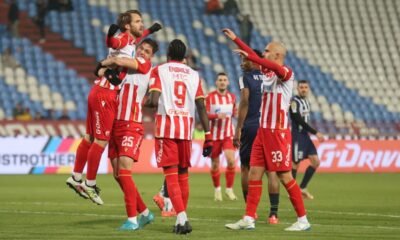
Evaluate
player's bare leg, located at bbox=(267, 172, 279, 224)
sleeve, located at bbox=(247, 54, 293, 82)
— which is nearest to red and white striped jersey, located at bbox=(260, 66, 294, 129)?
sleeve, located at bbox=(247, 54, 293, 82)

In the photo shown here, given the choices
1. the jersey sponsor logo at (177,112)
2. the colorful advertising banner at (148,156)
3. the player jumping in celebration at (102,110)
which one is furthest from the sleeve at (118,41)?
the colorful advertising banner at (148,156)

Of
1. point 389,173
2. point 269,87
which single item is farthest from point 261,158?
point 389,173

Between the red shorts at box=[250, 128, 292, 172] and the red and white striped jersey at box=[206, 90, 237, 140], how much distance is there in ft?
20.8

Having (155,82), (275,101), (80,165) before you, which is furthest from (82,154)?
(275,101)

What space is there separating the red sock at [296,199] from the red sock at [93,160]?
2.42 m

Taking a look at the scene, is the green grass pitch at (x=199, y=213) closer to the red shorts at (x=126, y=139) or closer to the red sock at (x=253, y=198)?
the red sock at (x=253, y=198)

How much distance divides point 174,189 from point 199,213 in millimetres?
3207

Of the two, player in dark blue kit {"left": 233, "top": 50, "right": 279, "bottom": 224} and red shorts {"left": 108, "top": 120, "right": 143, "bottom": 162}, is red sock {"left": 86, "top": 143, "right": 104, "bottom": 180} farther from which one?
player in dark blue kit {"left": 233, "top": 50, "right": 279, "bottom": 224}

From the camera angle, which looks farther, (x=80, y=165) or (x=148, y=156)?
(x=148, y=156)

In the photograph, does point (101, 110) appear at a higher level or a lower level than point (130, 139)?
higher

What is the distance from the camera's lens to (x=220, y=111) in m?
18.4

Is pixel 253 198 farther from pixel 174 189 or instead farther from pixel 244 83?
pixel 244 83

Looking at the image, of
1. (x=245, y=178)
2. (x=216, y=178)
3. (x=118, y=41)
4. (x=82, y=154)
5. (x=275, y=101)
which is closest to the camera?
(x=118, y=41)

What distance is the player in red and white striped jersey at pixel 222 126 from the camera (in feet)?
59.6
